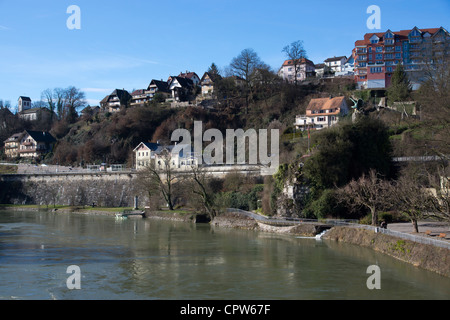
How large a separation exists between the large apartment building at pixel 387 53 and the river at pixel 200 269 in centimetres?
5236

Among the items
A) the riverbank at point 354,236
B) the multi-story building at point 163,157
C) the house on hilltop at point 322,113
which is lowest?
the riverbank at point 354,236

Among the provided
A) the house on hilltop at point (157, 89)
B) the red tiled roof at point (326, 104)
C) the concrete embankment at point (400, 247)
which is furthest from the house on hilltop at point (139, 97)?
the concrete embankment at point (400, 247)

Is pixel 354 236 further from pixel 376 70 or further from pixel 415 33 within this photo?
pixel 415 33

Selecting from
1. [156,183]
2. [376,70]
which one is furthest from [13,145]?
[376,70]

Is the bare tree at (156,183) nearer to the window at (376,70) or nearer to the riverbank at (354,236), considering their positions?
the riverbank at (354,236)

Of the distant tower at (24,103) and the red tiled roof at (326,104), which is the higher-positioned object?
the distant tower at (24,103)

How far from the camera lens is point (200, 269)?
22391mm

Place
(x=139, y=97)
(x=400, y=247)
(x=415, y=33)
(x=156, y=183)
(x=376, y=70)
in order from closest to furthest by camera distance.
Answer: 1. (x=400, y=247)
2. (x=156, y=183)
3. (x=376, y=70)
4. (x=415, y=33)
5. (x=139, y=97)

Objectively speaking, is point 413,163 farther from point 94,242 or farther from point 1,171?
point 1,171

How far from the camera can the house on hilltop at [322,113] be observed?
64.7 m

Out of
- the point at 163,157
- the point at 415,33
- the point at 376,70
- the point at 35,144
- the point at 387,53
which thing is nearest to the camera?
the point at 163,157

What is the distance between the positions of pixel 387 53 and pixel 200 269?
70.6m

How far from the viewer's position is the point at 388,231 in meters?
27.0

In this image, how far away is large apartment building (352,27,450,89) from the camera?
76.2 m
